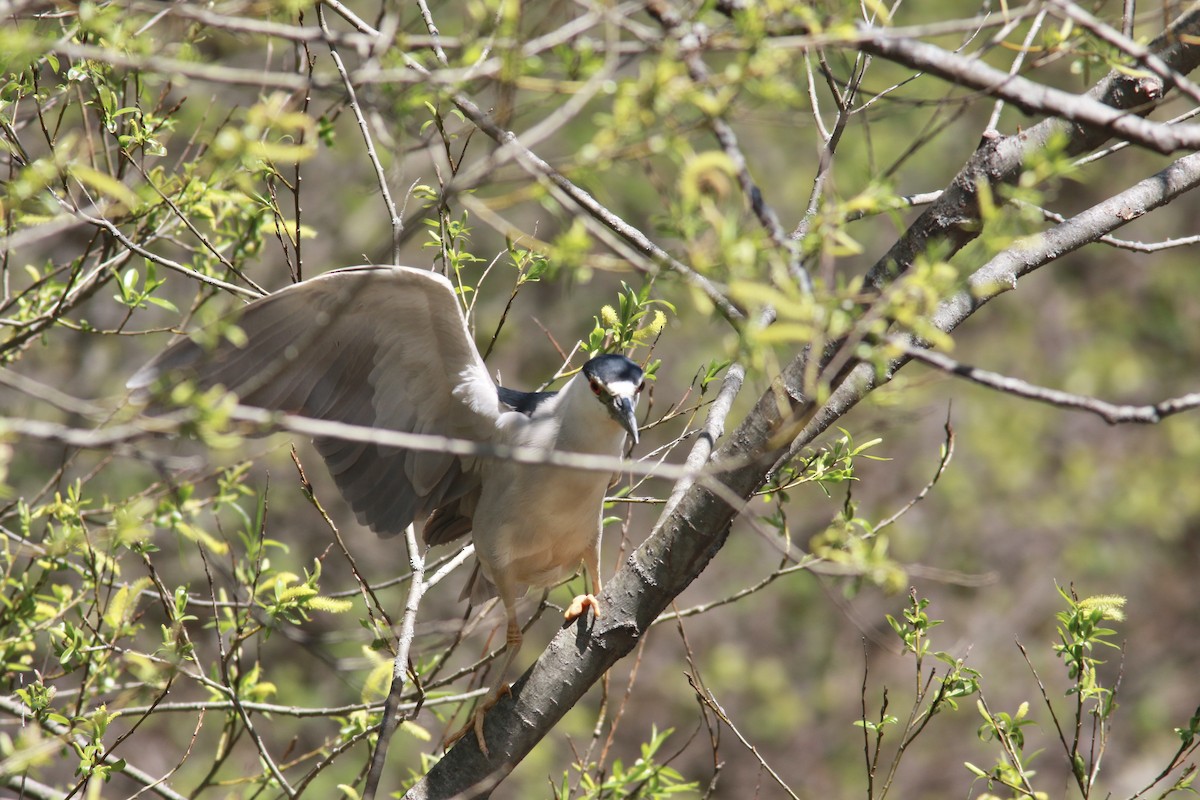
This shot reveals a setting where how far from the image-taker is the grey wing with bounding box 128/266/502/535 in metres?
3.29

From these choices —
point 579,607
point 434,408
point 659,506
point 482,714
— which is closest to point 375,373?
point 434,408

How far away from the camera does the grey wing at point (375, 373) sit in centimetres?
329

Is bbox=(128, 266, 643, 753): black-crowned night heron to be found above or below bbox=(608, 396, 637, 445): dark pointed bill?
below

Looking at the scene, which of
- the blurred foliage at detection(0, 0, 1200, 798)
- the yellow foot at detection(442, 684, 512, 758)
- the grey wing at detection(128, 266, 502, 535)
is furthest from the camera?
the blurred foliage at detection(0, 0, 1200, 798)

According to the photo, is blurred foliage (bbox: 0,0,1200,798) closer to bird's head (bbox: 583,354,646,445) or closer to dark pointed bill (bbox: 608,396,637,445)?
bird's head (bbox: 583,354,646,445)

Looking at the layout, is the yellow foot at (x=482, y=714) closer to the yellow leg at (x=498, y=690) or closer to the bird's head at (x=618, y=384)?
the yellow leg at (x=498, y=690)

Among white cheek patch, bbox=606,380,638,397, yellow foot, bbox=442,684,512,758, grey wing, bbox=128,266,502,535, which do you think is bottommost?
yellow foot, bbox=442,684,512,758

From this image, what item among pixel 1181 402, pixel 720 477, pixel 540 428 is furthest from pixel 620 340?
pixel 1181 402

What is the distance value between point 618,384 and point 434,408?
2.33 ft

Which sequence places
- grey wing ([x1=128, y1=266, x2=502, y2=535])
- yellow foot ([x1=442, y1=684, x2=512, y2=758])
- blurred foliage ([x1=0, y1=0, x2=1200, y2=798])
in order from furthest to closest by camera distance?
blurred foliage ([x1=0, y1=0, x2=1200, y2=798]) → grey wing ([x1=128, y1=266, x2=502, y2=535]) → yellow foot ([x1=442, y1=684, x2=512, y2=758])

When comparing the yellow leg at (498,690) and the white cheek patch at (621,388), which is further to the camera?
the white cheek patch at (621,388)

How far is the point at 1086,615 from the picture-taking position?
2.99m

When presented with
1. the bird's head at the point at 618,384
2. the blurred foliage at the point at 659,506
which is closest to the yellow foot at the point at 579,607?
the blurred foliage at the point at 659,506

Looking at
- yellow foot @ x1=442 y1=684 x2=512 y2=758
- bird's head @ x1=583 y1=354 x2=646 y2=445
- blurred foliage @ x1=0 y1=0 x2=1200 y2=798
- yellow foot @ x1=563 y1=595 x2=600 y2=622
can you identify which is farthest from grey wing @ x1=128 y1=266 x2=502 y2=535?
yellow foot @ x1=442 y1=684 x2=512 y2=758
